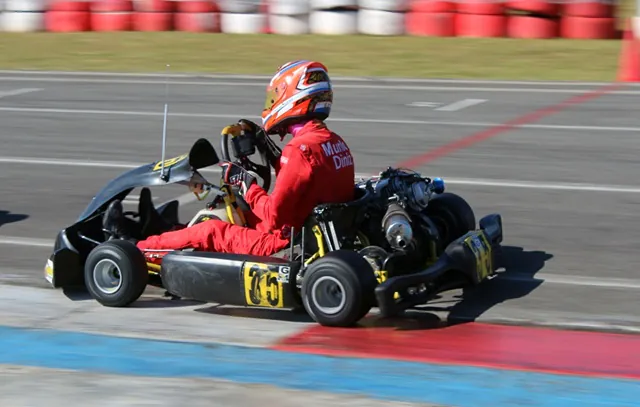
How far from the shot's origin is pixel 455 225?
705 cm

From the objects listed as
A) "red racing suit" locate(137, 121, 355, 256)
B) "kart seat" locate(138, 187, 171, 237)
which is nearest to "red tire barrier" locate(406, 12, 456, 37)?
"kart seat" locate(138, 187, 171, 237)

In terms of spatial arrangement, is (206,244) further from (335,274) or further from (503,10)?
(503,10)

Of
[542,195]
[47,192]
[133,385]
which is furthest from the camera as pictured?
[47,192]

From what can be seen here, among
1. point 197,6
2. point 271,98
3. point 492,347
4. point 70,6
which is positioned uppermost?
point 70,6

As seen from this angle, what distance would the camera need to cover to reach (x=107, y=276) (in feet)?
21.1

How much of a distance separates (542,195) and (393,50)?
9472 millimetres

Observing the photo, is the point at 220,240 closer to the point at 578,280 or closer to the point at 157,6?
the point at 578,280

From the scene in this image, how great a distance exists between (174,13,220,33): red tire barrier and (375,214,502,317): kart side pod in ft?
46.3

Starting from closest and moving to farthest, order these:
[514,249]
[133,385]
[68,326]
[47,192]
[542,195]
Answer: [133,385], [68,326], [514,249], [542,195], [47,192]

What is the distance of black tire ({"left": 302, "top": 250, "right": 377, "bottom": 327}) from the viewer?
18.9 ft

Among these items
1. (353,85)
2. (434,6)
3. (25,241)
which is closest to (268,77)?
(353,85)

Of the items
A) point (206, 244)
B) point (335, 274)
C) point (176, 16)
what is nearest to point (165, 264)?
point (206, 244)

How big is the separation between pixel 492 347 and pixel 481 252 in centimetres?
86

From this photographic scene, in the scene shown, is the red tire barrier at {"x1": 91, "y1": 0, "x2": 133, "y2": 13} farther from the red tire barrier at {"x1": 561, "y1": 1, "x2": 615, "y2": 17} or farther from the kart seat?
the kart seat
